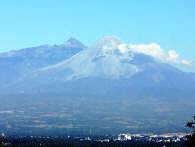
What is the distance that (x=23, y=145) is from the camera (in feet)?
398

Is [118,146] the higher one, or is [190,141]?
[118,146]

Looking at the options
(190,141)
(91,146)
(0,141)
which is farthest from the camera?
(91,146)

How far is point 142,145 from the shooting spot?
437 feet

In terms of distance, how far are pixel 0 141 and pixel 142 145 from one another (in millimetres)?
87905

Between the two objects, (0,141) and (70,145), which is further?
(70,145)

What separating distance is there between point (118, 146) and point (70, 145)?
9.12 meters

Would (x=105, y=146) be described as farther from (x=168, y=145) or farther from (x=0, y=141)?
(x=0, y=141)

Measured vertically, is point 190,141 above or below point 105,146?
below

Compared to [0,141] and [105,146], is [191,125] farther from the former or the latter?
[105,146]

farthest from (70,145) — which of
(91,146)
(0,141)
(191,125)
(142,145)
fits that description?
(191,125)

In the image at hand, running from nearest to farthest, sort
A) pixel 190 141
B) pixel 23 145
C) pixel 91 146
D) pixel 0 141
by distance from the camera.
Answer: pixel 190 141
pixel 0 141
pixel 23 145
pixel 91 146

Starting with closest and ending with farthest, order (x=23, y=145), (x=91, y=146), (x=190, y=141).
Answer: (x=190, y=141) → (x=23, y=145) → (x=91, y=146)

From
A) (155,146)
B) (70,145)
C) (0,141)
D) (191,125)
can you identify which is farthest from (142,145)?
(191,125)

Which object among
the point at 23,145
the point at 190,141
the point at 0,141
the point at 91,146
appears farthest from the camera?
the point at 91,146
